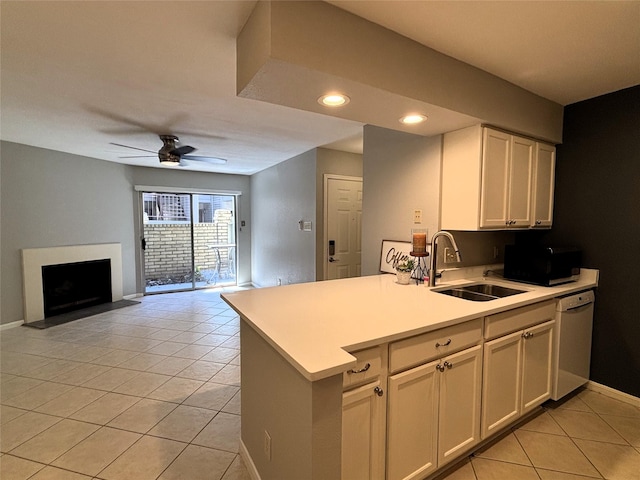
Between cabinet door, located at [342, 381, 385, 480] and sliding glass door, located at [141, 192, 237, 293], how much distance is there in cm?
581

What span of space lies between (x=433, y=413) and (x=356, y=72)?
172cm

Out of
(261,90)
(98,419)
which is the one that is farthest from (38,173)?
(261,90)

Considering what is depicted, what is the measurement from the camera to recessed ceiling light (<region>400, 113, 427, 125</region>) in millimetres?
1986

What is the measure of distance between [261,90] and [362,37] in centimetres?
55

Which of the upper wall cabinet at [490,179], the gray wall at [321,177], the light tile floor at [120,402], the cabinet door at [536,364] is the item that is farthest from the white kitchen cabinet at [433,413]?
the gray wall at [321,177]

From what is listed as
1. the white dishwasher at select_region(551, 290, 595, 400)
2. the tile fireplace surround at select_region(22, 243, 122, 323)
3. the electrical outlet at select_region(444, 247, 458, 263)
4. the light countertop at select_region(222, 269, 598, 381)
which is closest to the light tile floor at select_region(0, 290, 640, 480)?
the white dishwasher at select_region(551, 290, 595, 400)

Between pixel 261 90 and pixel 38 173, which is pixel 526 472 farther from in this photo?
pixel 38 173

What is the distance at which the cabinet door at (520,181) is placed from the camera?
2420mm

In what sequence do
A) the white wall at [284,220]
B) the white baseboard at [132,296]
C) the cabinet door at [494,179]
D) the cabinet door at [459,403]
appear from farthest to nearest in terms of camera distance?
1. the white baseboard at [132,296]
2. the white wall at [284,220]
3. the cabinet door at [494,179]
4. the cabinet door at [459,403]

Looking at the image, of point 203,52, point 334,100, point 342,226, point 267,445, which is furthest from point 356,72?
point 342,226

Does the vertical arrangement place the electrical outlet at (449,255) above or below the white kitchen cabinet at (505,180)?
below

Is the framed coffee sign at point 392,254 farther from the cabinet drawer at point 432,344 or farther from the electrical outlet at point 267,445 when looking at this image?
the electrical outlet at point 267,445

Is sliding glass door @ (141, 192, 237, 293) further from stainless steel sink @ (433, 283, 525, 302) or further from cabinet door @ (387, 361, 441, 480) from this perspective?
cabinet door @ (387, 361, 441, 480)

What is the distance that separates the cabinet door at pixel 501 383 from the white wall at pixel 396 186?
968 millimetres
